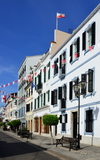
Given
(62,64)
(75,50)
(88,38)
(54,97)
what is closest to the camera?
(88,38)

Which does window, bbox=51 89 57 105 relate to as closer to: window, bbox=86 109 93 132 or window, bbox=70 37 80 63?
window, bbox=70 37 80 63

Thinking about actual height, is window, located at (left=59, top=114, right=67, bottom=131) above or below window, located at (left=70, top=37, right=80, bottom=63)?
below

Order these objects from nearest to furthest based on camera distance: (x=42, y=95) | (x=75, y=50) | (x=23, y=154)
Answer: (x=23, y=154)
(x=75, y=50)
(x=42, y=95)

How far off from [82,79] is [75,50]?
427 cm

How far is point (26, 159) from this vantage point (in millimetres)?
11430

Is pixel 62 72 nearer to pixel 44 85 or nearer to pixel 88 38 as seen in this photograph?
pixel 88 38

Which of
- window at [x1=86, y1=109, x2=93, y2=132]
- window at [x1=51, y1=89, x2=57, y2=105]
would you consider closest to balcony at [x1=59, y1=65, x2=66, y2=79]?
window at [x1=51, y1=89, x2=57, y2=105]

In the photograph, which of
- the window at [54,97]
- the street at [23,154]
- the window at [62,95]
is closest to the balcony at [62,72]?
the window at [62,95]

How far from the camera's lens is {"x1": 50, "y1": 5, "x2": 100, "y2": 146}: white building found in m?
17.7

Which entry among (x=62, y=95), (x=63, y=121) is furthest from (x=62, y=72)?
(x=63, y=121)

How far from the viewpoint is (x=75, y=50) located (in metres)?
22.3

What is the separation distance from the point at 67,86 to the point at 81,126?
5060mm

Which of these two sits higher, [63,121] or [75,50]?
[75,50]

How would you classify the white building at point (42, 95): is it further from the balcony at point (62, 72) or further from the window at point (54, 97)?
the balcony at point (62, 72)
